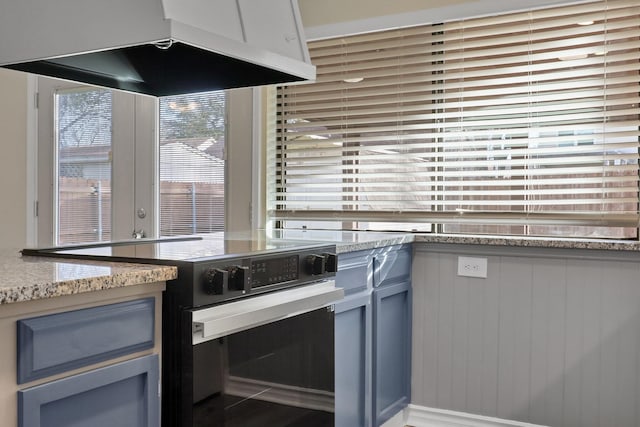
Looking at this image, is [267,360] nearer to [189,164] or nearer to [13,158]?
[189,164]

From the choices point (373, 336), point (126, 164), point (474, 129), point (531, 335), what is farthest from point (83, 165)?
point (531, 335)

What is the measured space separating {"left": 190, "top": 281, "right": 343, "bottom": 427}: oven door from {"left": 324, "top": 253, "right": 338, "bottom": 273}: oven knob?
2.1 inches

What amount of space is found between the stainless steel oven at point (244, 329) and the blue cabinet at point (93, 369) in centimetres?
8

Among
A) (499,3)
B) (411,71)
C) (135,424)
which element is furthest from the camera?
(411,71)

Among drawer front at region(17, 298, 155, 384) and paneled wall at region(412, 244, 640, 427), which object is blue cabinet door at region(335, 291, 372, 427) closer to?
paneled wall at region(412, 244, 640, 427)

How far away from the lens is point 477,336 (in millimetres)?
3100

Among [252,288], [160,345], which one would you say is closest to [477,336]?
[252,288]

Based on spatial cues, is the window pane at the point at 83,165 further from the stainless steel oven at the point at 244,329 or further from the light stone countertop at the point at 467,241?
the stainless steel oven at the point at 244,329

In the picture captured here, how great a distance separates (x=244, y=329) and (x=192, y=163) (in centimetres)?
207

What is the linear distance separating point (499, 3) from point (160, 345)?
7.47ft

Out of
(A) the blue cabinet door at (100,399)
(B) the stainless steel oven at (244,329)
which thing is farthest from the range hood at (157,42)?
(A) the blue cabinet door at (100,399)

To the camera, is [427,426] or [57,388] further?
[427,426]

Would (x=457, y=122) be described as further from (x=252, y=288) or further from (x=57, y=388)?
(x=57, y=388)

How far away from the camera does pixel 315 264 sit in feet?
7.38
